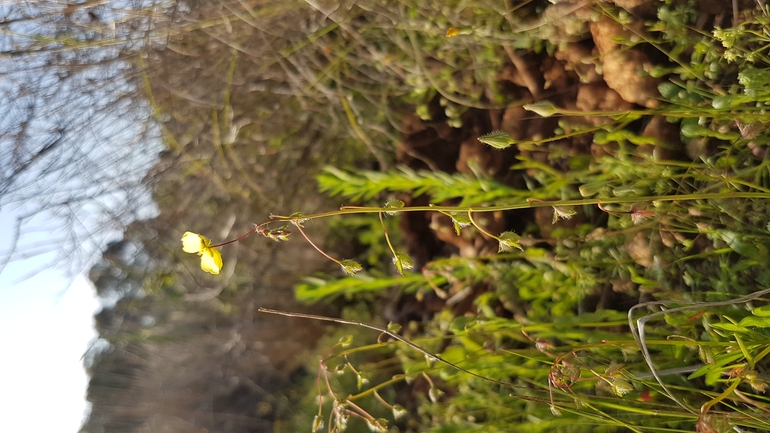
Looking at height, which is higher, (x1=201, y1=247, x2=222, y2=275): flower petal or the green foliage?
(x1=201, y1=247, x2=222, y2=275): flower petal

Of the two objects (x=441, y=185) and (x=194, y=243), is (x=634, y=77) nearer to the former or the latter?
(x=441, y=185)

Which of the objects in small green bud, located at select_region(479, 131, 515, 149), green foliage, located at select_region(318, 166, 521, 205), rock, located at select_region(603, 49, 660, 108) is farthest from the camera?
green foliage, located at select_region(318, 166, 521, 205)

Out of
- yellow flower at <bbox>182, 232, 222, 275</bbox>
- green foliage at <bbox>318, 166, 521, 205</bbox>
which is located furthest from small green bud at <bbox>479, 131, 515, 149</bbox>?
green foliage at <bbox>318, 166, 521, 205</bbox>

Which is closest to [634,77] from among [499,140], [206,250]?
[499,140]

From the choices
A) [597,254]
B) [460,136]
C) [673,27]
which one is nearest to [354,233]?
[460,136]

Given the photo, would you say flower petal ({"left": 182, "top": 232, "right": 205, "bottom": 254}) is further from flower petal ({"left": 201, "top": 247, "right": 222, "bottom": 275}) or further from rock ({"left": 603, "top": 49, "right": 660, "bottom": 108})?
rock ({"left": 603, "top": 49, "right": 660, "bottom": 108})

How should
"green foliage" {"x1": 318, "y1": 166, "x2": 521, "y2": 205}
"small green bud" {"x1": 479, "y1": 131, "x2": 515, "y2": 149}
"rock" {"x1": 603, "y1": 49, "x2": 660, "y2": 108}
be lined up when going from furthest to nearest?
"green foliage" {"x1": 318, "y1": 166, "x2": 521, "y2": 205}, "rock" {"x1": 603, "y1": 49, "x2": 660, "y2": 108}, "small green bud" {"x1": 479, "y1": 131, "x2": 515, "y2": 149}

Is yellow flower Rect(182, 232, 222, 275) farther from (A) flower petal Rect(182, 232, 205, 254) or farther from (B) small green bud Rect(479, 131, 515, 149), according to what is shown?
(B) small green bud Rect(479, 131, 515, 149)

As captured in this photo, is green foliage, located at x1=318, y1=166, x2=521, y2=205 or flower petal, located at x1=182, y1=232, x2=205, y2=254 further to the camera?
green foliage, located at x1=318, y1=166, x2=521, y2=205

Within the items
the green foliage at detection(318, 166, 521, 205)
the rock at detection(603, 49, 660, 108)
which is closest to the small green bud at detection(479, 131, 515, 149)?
the rock at detection(603, 49, 660, 108)

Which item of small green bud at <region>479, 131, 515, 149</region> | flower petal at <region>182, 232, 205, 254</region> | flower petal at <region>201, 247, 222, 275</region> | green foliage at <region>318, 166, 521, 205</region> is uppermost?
small green bud at <region>479, 131, 515, 149</region>

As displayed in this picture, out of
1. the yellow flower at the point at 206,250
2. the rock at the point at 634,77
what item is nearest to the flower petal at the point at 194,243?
the yellow flower at the point at 206,250

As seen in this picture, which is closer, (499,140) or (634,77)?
(499,140)
